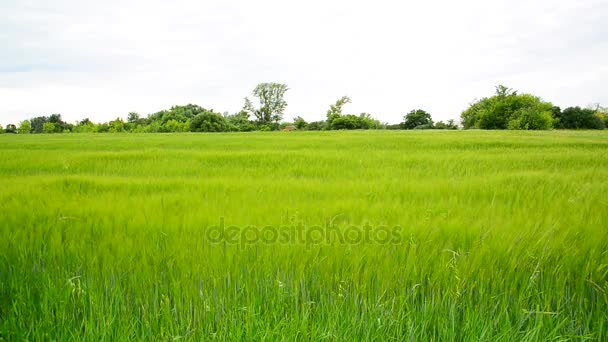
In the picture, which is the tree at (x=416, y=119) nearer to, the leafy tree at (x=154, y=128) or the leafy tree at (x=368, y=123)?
the leafy tree at (x=368, y=123)

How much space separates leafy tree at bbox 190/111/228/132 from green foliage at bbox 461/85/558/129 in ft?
143

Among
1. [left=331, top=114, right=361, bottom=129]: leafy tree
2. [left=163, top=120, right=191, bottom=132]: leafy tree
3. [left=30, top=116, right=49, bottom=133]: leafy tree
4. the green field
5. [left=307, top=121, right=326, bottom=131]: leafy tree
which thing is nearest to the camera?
the green field

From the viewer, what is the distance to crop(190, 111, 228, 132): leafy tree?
47719 mm

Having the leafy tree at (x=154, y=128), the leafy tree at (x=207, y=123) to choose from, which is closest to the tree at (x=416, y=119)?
the leafy tree at (x=207, y=123)

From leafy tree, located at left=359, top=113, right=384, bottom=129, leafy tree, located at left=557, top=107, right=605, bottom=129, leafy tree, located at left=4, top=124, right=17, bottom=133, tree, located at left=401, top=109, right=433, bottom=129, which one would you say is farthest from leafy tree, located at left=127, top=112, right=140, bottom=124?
leafy tree, located at left=557, top=107, right=605, bottom=129

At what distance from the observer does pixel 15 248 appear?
1.94 m

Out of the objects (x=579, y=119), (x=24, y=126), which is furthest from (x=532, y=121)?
(x=24, y=126)

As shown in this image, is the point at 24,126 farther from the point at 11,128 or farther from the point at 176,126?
the point at 176,126

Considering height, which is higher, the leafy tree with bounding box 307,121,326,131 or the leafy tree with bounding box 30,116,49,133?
the leafy tree with bounding box 30,116,49,133

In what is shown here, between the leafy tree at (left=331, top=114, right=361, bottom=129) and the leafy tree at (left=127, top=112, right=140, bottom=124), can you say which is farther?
the leafy tree at (left=127, top=112, right=140, bottom=124)

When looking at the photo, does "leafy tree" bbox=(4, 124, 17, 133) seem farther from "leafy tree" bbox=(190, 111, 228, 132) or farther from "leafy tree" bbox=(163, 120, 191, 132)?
"leafy tree" bbox=(190, 111, 228, 132)

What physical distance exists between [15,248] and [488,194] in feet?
13.4

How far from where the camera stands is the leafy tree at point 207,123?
47.7 metres

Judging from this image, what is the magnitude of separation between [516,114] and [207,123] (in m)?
49.0
